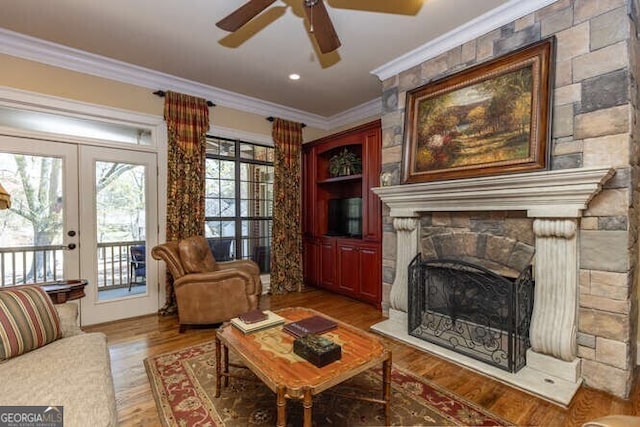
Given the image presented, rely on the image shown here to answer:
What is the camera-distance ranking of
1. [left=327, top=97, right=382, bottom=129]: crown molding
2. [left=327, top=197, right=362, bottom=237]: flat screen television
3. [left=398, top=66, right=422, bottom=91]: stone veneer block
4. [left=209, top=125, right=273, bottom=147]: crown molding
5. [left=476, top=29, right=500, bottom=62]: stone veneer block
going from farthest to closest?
[left=327, top=97, right=382, bottom=129]: crown molding, [left=327, top=197, right=362, bottom=237]: flat screen television, [left=209, top=125, right=273, bottom=147]: crown molding, [left=398, top=66, right=422, bottom=91]: stone veneer block, [left=476, top=29, right=500, bottom=62]: stone veneer block

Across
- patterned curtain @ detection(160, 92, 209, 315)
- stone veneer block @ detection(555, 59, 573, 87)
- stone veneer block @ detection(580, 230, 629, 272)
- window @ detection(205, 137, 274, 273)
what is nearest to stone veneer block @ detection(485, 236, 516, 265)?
stone veneer block @ detection(580, 230, 629, 272)

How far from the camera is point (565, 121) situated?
223 centimetres

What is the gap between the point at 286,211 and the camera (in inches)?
188

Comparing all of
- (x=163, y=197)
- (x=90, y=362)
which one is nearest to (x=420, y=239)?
(x=90, y=362)

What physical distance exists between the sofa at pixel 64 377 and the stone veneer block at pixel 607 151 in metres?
3.07

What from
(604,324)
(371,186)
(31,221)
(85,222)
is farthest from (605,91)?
(31,221)

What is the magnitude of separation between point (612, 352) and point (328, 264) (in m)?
3.20

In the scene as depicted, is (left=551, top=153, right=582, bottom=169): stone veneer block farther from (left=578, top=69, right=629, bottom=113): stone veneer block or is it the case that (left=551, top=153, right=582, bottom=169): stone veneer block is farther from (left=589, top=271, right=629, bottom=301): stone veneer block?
(left=589, top=271, right=629, bottom=301): stone veneer block

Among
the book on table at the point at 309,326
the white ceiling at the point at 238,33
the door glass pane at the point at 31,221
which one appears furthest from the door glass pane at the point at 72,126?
the book on table at the point at 309,326

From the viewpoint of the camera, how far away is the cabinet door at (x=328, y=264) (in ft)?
15.0

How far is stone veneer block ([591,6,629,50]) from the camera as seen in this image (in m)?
2.00

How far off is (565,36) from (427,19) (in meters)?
1.02

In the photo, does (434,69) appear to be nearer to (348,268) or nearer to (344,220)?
(344,220)

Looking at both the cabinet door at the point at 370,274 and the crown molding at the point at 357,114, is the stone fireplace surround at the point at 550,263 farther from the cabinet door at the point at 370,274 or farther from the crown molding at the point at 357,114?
the crown molding at the point at 357,114
